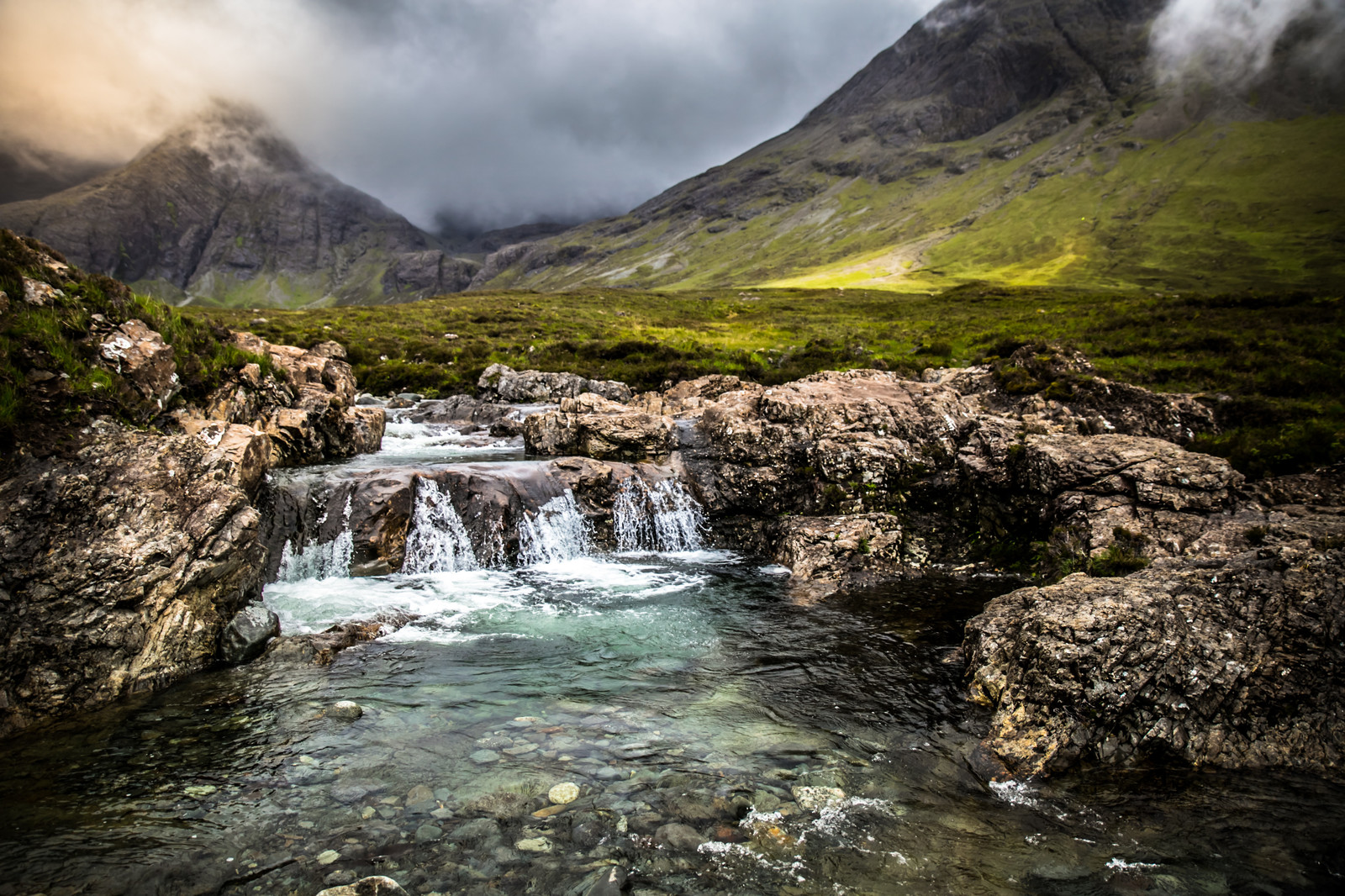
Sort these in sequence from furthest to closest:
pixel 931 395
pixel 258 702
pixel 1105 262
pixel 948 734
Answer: pixel 1105 262 → pixel 931 395 → pixel 258 702 → pixel 948 734

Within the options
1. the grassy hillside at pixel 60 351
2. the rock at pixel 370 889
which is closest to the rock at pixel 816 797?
the rock at pixel 370 889

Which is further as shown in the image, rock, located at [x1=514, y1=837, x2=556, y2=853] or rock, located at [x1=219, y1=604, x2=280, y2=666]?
rock, located at [x1=219, y1=604, x2=280, y2=666]

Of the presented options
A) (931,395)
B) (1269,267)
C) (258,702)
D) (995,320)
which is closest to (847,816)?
(258,702)

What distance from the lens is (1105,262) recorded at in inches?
5079

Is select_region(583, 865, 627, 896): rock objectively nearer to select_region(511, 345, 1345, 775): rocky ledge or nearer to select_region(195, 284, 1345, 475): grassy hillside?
select_region(511, 345, 1345, 775): rocky ledge

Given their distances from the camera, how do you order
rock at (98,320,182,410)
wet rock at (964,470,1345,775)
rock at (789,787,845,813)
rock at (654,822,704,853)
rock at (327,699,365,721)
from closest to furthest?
rock at (654,822,704,853) → rock at (789,787,845,813) → wet rock at (964,470,1345,775) → rock at (327,699,365,721) → rock at (98,320,182,410)

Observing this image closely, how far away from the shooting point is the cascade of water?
1579 cm

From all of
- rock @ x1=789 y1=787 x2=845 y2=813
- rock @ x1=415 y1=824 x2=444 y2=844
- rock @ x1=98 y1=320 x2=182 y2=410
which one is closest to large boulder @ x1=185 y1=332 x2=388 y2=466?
rock @ x1=98 y1=320 x2=182 y2=410

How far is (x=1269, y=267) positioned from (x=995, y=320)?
85358 millimetres

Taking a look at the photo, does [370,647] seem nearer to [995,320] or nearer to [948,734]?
[948,734]

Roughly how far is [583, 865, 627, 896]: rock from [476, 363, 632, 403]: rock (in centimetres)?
3874

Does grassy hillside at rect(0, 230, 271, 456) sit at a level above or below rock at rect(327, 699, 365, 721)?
above

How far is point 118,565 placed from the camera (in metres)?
9.30

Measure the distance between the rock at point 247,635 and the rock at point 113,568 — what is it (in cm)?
20
